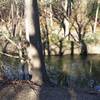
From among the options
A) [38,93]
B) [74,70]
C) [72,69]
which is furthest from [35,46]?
[72,69]

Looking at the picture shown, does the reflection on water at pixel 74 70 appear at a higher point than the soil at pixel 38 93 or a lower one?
lower

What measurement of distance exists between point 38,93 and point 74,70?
14817 millimetres

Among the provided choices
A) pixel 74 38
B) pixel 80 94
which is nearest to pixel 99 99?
pixel 80 94

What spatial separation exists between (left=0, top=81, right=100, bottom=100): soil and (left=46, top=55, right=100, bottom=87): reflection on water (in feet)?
28.9

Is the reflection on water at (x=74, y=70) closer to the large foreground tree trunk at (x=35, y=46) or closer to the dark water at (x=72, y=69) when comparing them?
the dark water at (x=72, y=69)

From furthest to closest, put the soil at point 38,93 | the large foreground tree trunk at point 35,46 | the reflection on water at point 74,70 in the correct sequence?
1. the reflection on water at point 74,70
2. the large foreground tree trunk at point 35,46
3. the soil at point 38,93

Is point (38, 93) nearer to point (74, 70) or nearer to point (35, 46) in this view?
point (35, 46)

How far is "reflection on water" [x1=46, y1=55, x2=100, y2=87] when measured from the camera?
1777cm

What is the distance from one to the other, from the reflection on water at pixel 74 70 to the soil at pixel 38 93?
8.80 metres

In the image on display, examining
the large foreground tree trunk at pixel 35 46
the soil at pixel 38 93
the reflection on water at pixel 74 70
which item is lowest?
the reflection on water at pixel 74 70

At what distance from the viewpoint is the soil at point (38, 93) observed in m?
6.75

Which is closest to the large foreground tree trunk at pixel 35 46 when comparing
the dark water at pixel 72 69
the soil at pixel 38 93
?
the soil at pixel 38 93

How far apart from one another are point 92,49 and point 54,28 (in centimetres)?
517

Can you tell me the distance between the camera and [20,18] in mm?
29781
